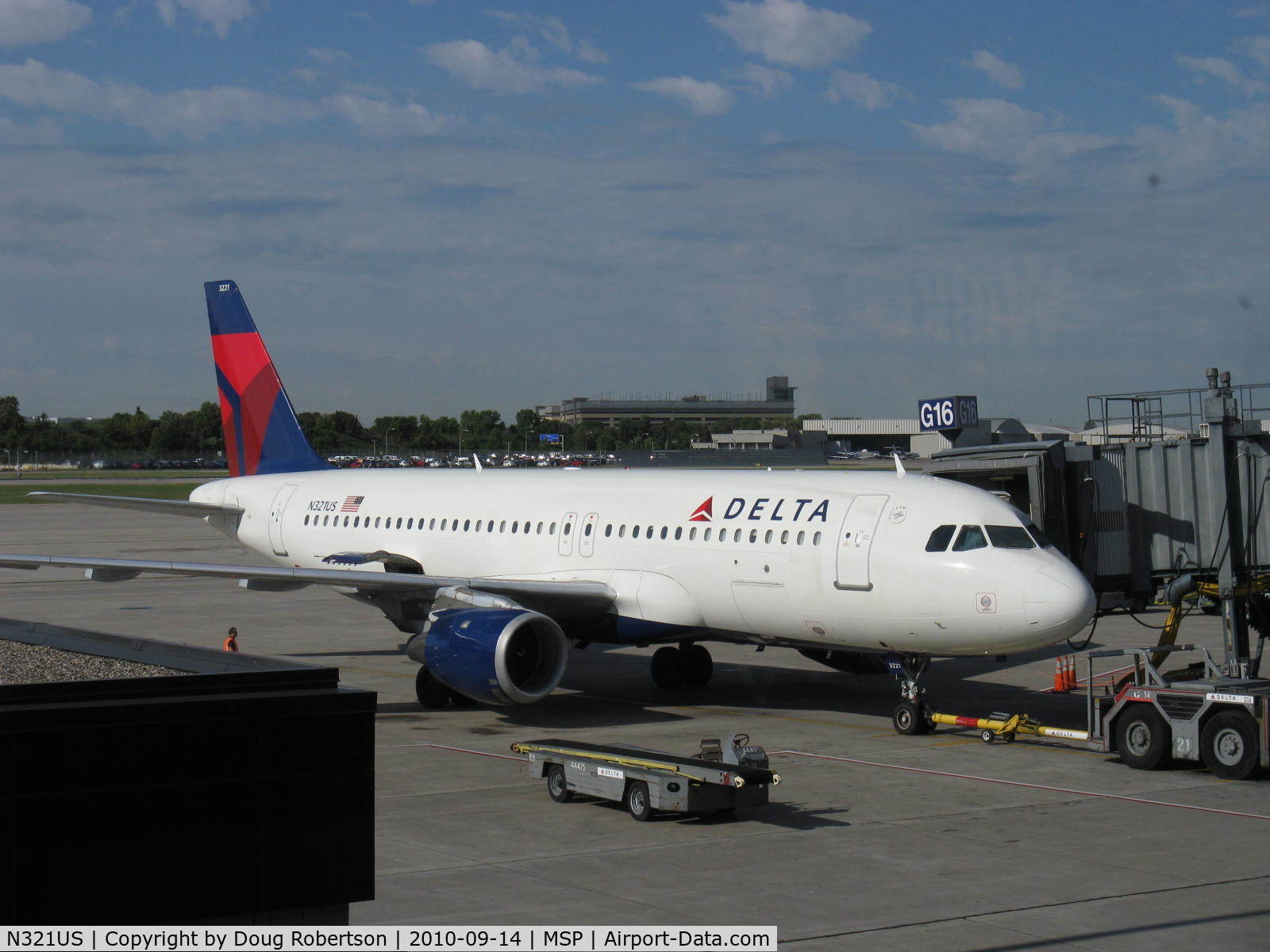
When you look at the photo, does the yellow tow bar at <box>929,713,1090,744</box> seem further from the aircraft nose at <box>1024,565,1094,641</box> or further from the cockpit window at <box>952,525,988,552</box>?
the cockpit window at <box>952,525,988,552</box>

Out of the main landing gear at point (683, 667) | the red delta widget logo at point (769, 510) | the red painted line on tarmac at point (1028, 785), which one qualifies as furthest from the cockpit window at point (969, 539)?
the main landing gear at point (683, 667)

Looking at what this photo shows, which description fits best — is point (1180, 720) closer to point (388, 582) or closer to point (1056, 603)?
point (1056, 603)

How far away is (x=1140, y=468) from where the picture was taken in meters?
19.4

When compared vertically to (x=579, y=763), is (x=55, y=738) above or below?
above

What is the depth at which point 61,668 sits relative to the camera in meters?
8.19

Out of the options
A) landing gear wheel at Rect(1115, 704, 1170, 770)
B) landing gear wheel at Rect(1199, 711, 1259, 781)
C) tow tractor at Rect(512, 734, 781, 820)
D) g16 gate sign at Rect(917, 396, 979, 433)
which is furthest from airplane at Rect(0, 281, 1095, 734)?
g16 gate sign at Rect(917, 396, 979, 433)

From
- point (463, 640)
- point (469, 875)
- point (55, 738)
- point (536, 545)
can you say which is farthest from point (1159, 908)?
point (536, 545)

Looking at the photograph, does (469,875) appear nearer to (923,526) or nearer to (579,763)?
(579,763)

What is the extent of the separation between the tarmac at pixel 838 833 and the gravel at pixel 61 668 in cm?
336

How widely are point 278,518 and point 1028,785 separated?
18.1 m

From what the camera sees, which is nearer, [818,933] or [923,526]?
[818,933]

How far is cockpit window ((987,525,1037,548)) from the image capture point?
18.1 meters

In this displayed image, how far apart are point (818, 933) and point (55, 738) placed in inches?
238

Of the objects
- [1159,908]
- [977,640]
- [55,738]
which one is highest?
[55,738]
